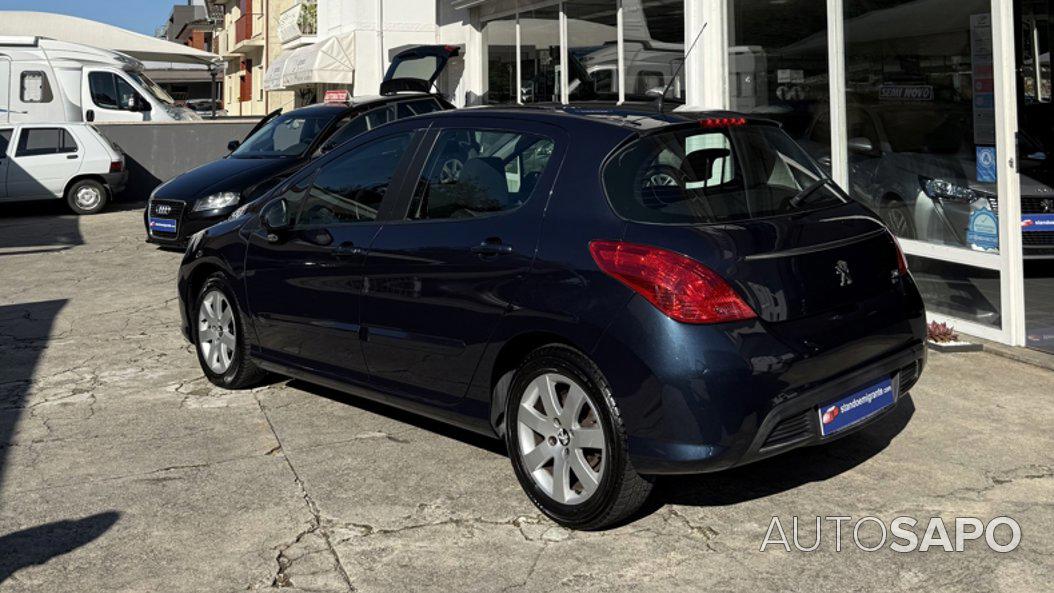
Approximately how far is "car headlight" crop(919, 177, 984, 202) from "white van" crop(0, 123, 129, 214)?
13.5 meters

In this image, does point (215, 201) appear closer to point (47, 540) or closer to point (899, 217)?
point (899, 217)

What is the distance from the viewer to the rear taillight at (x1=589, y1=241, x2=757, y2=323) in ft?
13.0

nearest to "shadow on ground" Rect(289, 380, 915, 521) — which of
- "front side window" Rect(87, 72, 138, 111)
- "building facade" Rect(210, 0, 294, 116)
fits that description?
"front side window" Rect(87, 72, 138, 111)

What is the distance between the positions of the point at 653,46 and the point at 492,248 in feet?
24.8

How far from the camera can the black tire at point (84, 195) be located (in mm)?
17578

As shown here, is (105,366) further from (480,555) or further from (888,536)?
(888,536)

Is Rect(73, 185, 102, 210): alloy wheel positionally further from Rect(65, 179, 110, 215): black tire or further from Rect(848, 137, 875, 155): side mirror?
Rect(848, 137, 875, 155): side mirror

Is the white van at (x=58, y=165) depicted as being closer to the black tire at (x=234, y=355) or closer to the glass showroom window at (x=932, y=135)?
the black tire at (x=234, y=355)

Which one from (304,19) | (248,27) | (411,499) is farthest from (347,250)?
(248,27)

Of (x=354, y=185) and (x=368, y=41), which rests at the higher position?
(x=368, y=41)

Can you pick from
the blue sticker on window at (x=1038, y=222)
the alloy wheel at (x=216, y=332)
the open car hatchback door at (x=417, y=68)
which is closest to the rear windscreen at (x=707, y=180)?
the alloy wheel at (x=216, y=332)

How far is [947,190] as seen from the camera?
785 cm

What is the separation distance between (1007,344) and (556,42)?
801 cm

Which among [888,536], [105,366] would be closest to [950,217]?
[888,536]
